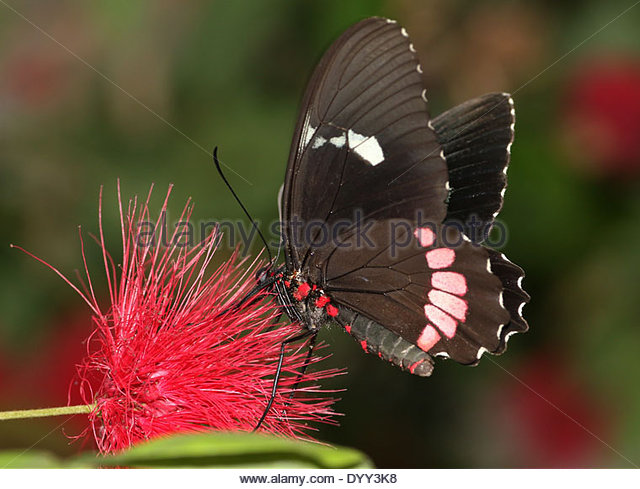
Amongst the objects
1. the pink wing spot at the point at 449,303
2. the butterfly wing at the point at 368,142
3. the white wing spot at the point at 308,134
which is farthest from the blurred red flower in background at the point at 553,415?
the white wing spot at the point at 308,134

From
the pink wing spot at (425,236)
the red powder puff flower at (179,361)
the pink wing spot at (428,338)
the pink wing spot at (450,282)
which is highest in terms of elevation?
the pink wing spot at (425,236)

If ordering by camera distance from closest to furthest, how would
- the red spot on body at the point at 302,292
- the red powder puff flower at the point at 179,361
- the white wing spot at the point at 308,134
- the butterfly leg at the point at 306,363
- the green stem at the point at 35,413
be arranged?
the green stem at the point at 35,413, the red powder puff flower at the point at 179,361, the butterfly leg at the point at 306,363, the white wing spot at the point at 308,134, the red spot on body at the point at 302,292

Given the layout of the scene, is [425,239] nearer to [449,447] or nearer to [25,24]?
[449,447]

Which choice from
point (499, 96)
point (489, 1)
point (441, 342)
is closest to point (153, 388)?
point (441, 342)

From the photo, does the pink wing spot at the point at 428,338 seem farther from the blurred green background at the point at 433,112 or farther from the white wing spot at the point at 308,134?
the blurred green background at the point at 433,112

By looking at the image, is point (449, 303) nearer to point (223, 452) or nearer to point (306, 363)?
point (306, 363)

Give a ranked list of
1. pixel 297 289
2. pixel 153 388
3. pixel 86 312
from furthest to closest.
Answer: pixel 86 312
pixel 297 289
pixel 153 388

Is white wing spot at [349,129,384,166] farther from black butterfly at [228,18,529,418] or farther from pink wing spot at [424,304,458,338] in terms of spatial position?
pink wing spot at [424,304,458,338]

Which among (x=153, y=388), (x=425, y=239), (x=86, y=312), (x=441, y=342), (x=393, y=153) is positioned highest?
(x=393, y=153)
